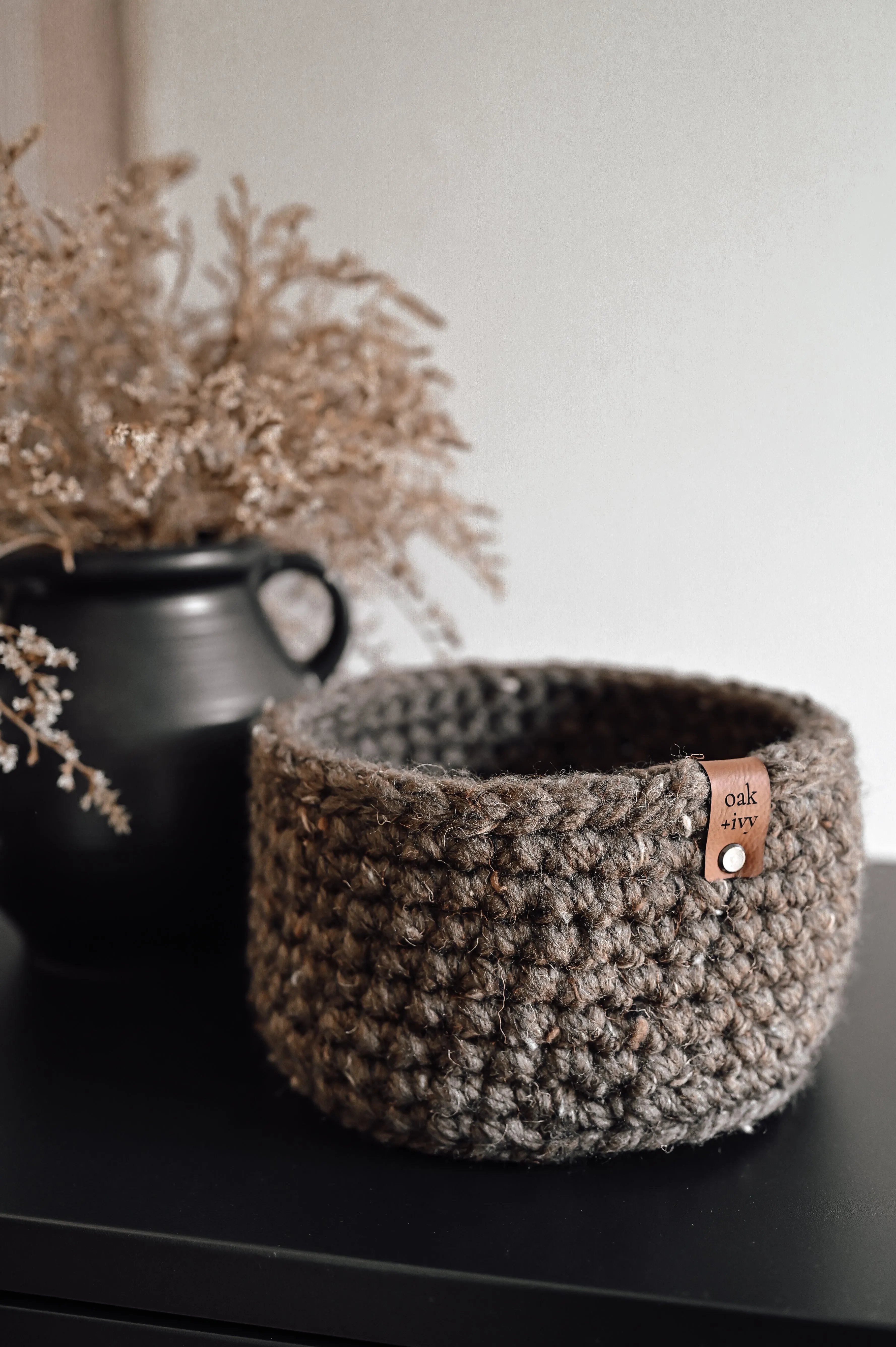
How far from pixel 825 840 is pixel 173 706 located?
36 cm

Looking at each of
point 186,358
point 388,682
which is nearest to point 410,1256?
point 388,682

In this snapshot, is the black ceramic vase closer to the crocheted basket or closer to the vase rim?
the vase rim

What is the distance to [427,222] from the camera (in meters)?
0.86

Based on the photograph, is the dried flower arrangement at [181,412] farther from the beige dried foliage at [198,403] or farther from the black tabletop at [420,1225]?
the black tabletop at [420,1225]

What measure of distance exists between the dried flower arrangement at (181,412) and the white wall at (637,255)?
0.14 metres

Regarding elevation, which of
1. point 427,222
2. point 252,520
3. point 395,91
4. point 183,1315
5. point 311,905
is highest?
point 395,91

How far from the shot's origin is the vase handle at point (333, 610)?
0.66 m

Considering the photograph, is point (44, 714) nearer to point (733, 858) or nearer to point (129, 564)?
point (129, 564)

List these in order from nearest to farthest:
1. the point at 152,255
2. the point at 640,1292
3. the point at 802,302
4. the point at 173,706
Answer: the point at 640,1292, the point at 173,706, the point at 152,255, the point at 802,302

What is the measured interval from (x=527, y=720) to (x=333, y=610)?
154 millimetres

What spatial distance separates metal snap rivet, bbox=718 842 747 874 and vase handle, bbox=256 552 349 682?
0.34m

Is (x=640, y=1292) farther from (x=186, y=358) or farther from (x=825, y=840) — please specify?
(x=186, y=358)

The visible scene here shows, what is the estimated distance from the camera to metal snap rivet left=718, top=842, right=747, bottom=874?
1.35 feet

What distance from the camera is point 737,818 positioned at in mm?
409
